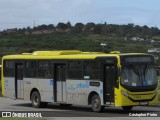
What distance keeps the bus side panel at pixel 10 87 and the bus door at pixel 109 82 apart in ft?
26.5

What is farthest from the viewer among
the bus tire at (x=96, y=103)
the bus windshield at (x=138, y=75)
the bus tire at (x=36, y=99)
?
the bus tire at (x=36, y=99)

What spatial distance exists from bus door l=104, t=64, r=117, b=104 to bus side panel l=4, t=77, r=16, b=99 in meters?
8.08

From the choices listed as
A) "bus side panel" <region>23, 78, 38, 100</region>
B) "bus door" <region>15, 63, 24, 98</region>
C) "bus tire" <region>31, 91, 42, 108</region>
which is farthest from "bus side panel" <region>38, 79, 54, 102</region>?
"bus door" <region>15, 63, 24, 98</region>

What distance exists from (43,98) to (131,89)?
6.50m

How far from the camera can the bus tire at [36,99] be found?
28.5 m

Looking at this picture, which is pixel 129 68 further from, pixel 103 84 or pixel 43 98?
pixel 43 98

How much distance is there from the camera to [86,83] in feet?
81.7

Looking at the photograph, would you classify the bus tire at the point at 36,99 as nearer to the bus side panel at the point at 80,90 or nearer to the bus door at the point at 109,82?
the bus side panel at the point at 80,90

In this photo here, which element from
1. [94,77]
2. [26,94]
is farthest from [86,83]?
[26,94]

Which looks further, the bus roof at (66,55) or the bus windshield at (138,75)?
the bus roof at (66,55)

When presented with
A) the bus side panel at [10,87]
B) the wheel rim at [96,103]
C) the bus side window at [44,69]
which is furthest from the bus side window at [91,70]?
the bus side panel at [10,87]

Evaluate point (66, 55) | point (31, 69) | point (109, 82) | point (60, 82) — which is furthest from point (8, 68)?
point (109, 82)

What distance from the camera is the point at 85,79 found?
25.0 meters

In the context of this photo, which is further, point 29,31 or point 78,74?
point 29,31
